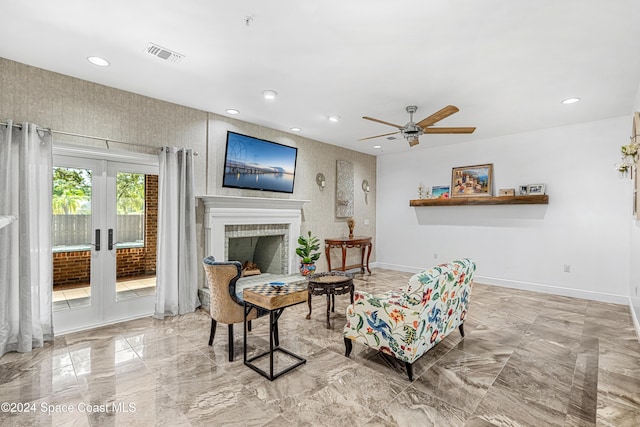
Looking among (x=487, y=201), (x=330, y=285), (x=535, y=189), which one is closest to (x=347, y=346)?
(x=330, y=285)

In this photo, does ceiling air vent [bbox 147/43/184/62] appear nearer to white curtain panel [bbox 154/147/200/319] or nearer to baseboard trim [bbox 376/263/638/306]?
white curtain panel [bbox 154/147/200/319]

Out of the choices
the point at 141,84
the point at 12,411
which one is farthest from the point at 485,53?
the point at 12,411

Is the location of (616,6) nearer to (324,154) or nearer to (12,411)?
(324,154)

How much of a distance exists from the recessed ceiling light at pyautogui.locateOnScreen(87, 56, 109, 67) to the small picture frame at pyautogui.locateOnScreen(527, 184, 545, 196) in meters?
6.24

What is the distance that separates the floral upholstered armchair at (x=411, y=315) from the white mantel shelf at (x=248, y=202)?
257 centimetres

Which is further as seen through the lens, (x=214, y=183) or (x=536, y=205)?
(x=536, y=205)

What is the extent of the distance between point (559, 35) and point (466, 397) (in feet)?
9.67

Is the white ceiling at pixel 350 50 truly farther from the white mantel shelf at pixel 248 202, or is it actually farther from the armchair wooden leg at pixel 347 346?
the armchair wooden leg at pixel 347 346

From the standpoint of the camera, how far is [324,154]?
6.36 m

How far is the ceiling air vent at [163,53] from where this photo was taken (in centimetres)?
280

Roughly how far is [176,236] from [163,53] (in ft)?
7.03

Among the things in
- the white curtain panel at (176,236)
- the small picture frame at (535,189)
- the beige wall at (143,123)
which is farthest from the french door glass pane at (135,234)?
the small picture frame at (535,189)

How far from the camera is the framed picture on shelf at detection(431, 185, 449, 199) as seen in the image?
6.44m

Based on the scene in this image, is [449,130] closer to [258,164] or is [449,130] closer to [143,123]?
[258,164]
